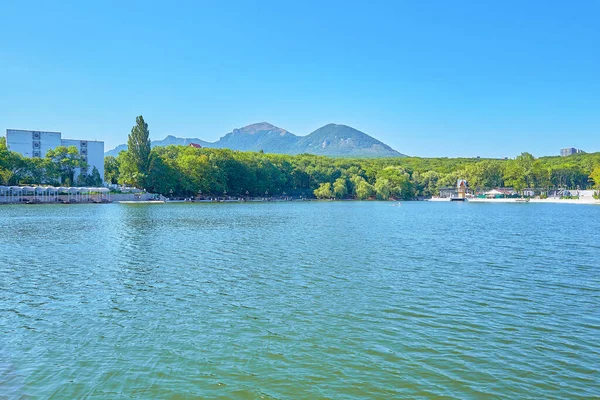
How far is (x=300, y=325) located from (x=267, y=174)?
131 m

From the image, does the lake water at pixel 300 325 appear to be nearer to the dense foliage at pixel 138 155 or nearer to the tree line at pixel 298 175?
the dense foliage at pixel 138 155

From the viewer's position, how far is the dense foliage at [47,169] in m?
90.0

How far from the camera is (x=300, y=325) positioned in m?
11.7

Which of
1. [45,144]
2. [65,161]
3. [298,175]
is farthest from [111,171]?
[298,175]

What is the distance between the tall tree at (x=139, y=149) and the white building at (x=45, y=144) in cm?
1872

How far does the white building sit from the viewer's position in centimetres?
10906

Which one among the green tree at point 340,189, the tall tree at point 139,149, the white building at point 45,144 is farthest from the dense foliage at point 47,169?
the green tree at point 340,189

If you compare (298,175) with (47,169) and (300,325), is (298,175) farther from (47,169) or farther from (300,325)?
(300,325)

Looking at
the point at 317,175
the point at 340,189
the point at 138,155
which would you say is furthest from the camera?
the point at 317,175

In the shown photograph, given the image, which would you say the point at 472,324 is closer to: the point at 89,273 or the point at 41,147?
the point at 89,273

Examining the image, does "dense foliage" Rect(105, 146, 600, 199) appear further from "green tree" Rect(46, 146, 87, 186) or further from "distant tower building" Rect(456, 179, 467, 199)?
"green tree" Rect(46, 146, 87, 186)

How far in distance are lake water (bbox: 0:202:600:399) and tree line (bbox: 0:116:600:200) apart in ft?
278

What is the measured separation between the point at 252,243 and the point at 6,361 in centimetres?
1975

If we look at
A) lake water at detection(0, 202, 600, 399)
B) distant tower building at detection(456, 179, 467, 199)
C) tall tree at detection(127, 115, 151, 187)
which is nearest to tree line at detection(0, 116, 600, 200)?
tall tree at detection(127, 115, 151, 187)
